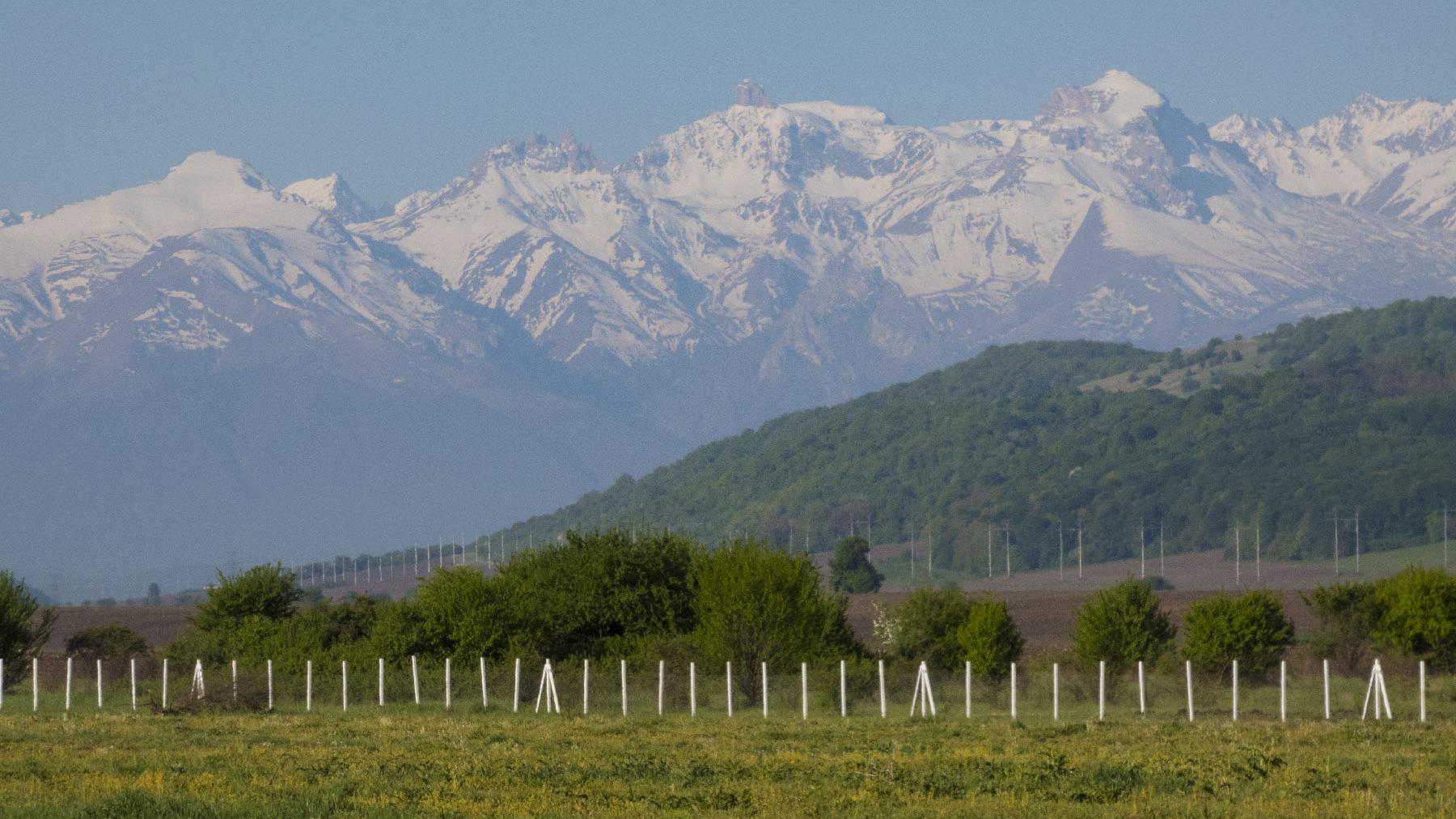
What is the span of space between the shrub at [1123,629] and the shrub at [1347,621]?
565 cm

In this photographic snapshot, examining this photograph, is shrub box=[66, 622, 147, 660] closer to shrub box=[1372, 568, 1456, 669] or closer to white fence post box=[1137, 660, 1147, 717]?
white fence post box=[1137, 660, 1147, 717]

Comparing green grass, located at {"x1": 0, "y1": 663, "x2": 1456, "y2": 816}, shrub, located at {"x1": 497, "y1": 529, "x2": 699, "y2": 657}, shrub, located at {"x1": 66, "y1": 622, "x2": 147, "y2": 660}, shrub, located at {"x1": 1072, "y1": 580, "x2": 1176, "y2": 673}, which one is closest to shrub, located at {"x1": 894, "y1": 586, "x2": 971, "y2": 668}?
shrub, located at {"x1": 1072, "y1": 580, "x2": 1176, "y2": 673}

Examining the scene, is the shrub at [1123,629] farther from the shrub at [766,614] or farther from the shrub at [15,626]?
the shrub at [15,626]

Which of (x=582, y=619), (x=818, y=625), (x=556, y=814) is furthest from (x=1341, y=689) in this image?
(x=556, y=814)

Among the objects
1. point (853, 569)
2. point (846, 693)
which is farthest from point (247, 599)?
point (853, 569)

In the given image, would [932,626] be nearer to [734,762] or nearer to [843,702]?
[843,702]

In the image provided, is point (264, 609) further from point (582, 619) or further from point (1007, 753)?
point (1007, 753)

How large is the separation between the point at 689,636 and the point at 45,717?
20914 mm

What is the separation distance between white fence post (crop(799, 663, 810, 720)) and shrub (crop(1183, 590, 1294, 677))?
49.1 feet

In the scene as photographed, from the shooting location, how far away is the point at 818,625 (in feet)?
195

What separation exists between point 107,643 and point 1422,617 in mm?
55295

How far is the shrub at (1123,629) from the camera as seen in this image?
2719 inches

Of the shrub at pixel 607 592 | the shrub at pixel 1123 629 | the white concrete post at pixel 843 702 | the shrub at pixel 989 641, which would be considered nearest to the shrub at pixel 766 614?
the shrub at pixel 607 592

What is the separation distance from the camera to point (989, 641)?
65688 millimetres
